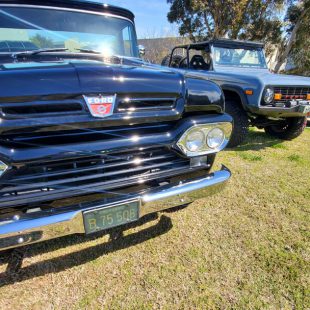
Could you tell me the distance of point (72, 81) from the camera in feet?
4.17

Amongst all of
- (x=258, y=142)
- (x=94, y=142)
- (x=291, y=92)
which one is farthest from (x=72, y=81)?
(x=258, y=142)

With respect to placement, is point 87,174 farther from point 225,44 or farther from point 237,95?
point 225,44

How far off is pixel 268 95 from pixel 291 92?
0.56 m

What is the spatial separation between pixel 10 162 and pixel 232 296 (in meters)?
1.62

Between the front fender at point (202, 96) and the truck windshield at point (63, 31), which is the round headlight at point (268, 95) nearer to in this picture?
the truck windshield at point (63, 31)

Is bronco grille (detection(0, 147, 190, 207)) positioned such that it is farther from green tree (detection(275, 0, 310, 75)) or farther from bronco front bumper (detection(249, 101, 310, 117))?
green tree (detection(275, 0, 310, 75))

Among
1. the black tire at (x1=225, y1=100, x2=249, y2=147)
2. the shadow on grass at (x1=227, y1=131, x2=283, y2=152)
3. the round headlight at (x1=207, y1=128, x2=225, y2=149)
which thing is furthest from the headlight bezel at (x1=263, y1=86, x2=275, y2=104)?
the round headlight at (x1=207, y1=128, x2=225, y2=149)

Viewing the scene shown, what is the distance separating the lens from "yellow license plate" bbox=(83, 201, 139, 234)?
142 centimetres

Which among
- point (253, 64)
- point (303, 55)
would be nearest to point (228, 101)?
point (253, 64)

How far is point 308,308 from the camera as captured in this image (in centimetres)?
158

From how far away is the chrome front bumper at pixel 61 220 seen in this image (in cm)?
127

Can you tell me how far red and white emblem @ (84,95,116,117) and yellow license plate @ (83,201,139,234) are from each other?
55 centimetres

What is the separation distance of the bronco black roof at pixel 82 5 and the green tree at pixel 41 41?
0.92 feet

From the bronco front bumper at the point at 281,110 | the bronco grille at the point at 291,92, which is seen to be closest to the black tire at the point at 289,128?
the bronco grille at the point at 291,92
